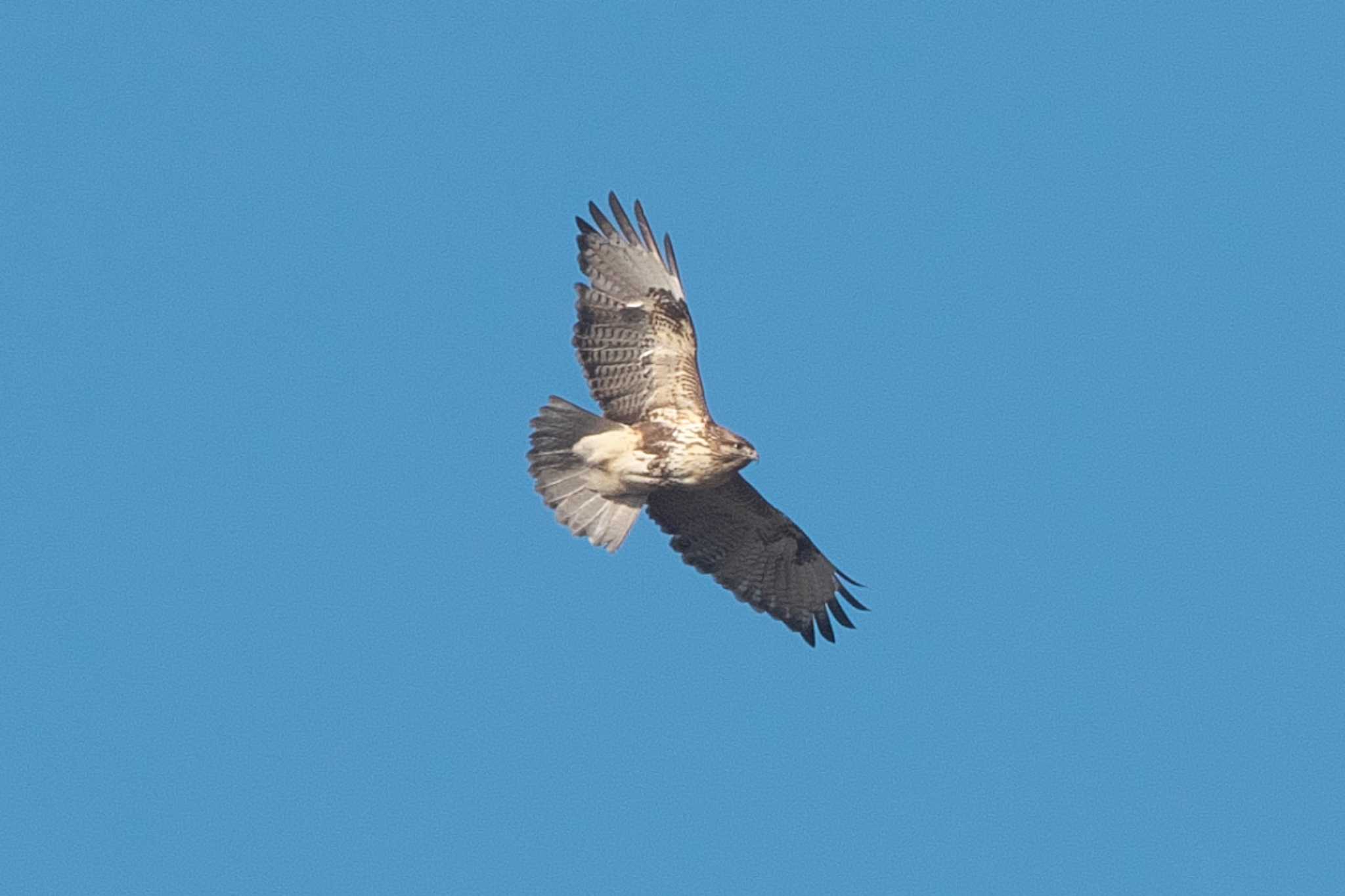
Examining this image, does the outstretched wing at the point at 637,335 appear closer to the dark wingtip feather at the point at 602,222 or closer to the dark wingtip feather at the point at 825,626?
the dark wingtip feather at the point at 602,222

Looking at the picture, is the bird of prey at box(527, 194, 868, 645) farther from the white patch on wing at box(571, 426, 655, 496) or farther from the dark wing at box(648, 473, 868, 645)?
the dark wing at box(648, 473, 868, 645)

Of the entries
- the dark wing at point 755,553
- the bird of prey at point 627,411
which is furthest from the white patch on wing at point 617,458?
the dark wing at point 755,553

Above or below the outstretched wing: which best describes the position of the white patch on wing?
below

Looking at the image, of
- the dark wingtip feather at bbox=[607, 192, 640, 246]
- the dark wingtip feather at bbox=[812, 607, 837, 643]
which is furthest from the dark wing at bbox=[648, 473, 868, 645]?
the dark wingtip feather at bbox=[607, 192, 640, 246]

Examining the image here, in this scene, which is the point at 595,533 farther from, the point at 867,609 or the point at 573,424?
the point at 867,609

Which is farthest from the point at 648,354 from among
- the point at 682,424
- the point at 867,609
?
the point at 867,609
